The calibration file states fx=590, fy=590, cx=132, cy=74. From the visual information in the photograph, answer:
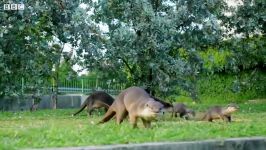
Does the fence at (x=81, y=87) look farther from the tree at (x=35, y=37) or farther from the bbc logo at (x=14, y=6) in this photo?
the bbc logo at (x=14, y=6)

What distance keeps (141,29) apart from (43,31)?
263cm

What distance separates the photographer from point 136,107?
29.2 ft

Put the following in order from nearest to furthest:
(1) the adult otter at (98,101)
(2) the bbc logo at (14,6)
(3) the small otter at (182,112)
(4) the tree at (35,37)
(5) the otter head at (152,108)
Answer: (5) the otter head at (152,108) < (3) the small otter at (182,112) < (2) the bbc logo at (14,6) < (4) the tree at (35,37) < (1) the adult otter at (98,101)

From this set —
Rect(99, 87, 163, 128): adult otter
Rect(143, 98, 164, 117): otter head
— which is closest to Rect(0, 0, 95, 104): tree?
Rect(99, 87, 163, 128): adult otter

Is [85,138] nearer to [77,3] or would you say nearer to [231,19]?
[77,3]

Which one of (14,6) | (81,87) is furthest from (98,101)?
(81,87)

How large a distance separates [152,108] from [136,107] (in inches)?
27.8

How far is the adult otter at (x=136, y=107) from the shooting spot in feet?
27.1

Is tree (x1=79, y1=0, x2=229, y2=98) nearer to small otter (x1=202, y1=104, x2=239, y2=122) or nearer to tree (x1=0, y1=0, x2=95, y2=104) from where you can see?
tree (x1=0, y1=0, x2=95, y2=104)

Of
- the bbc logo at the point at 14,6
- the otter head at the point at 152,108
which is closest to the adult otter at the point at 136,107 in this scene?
the otter head at the point at 152,108

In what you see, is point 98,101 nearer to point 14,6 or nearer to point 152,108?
point 14,6

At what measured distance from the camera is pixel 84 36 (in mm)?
15156

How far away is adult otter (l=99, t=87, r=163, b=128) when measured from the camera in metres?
8.27

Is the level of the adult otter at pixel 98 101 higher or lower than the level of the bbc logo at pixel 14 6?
lower
